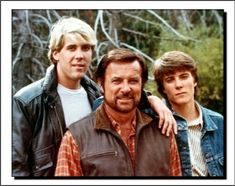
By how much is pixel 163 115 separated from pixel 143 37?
17.7 inches

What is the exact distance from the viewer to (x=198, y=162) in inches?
97.0

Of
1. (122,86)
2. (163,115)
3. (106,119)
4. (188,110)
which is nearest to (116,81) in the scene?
(122,86)

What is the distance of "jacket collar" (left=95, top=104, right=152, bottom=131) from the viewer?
7.81 feet

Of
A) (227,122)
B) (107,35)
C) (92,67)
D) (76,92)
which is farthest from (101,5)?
(227,122)

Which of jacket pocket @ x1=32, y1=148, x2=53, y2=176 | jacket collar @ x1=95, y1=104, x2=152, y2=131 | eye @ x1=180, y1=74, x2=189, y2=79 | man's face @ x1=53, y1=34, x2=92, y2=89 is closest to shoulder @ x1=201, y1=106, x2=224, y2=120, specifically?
eye @ x1=180, y1=74, x2=189, y2=79

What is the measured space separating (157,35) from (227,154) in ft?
2.54

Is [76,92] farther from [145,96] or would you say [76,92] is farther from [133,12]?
[133,12]

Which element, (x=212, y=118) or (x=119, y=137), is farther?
(x=212, y=118)

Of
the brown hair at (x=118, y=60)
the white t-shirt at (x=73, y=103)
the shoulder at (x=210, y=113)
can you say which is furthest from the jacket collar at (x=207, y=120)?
the white t-shirt at (x=73, y=103)

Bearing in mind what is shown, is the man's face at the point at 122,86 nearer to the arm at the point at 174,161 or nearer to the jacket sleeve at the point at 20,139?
the arm at the point at 174,161

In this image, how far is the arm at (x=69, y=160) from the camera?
2.32 meters

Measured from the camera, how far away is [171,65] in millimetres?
2439

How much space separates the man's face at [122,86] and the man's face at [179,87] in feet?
0.53

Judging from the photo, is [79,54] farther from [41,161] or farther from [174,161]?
[174,161]
